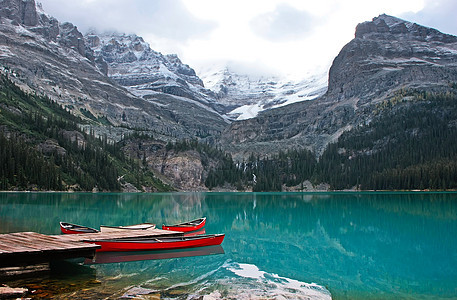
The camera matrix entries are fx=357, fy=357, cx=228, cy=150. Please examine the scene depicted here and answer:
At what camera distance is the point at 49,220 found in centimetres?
3656

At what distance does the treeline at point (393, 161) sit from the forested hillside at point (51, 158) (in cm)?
5208

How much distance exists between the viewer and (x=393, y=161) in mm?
159750

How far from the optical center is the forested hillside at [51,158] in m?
93.4

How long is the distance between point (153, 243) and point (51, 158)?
101 m

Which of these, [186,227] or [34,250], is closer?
[34,250]

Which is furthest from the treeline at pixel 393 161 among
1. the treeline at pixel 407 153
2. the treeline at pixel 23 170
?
the treeline at pixel 23 170

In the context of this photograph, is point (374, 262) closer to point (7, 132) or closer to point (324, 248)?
point (324, 248)

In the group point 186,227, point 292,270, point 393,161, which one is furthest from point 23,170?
point 393,161

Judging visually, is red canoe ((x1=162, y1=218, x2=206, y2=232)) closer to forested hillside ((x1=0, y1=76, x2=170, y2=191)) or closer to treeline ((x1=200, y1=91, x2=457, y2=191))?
forested hillside ((x1=0, y1=76, x2=170, y2=191))

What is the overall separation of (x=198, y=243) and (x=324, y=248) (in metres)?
9.46

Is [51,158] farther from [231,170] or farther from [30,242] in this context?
[231,170]

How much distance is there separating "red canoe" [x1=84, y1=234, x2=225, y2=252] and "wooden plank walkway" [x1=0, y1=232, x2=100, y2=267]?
2.60 metres

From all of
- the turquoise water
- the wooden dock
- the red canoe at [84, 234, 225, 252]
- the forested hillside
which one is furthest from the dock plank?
the forested hillside

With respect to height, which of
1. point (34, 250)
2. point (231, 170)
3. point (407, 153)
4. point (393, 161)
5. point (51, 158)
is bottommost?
point (34, 250)
